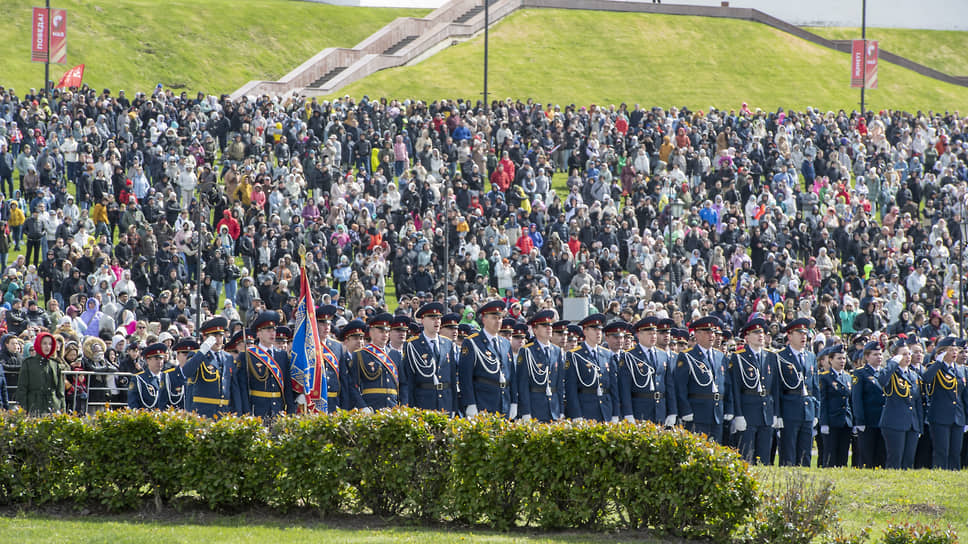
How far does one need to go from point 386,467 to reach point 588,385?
14.6ft

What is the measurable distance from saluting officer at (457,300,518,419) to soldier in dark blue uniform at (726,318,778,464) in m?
2.69

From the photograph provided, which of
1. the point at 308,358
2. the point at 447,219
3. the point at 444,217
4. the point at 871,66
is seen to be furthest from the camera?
the point at 871,66

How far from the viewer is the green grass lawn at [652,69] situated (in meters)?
54.3

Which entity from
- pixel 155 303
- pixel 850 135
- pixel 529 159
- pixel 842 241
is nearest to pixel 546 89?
pixel 850 135

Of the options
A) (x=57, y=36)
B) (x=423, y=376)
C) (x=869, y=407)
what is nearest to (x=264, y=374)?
(x=423, y=376)

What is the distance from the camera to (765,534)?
29.6 ft

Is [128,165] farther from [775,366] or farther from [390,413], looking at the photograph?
[390,413]

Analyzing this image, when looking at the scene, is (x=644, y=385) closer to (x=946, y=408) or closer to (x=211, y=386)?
(x=946, y=408)

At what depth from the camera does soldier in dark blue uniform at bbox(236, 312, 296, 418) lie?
Result: 12.5m

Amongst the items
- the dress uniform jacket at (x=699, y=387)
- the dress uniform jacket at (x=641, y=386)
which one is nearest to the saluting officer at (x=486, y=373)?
the dress uniform jacket at (x=641, y=386)

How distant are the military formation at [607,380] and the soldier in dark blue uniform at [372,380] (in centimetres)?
1

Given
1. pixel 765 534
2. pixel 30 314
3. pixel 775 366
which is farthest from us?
pixel 30 314

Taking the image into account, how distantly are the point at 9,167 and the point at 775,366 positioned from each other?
61.9 ft

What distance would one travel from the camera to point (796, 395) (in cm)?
1449
